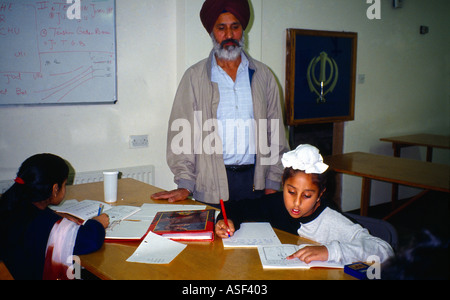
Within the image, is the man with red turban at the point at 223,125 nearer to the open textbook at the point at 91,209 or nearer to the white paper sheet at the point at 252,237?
the open textbook at the point at 91,209

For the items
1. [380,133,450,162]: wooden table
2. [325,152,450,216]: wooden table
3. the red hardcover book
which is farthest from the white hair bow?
[380,133,450,162]: wooden table

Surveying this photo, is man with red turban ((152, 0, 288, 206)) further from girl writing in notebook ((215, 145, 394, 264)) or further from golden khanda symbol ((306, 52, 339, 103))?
golden khanda symbol ((306, 52, 339, 103))

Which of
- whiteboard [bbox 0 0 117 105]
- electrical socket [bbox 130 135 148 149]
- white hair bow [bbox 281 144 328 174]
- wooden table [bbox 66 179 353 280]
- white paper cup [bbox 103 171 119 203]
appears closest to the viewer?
wooden table [bbox 66 179 353 280]

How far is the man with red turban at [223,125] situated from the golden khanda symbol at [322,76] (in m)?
1.62

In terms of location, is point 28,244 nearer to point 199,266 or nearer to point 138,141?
point 199,266

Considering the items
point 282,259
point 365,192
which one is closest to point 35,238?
point 282,259

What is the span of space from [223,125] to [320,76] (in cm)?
200

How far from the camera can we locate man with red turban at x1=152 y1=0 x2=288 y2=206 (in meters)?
2.01

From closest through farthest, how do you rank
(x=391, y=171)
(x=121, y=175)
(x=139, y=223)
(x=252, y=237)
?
(x=252, y=237), (x=139, y=223), (x=121, y=175), (x=391, y=171)

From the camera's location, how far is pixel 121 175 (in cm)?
281

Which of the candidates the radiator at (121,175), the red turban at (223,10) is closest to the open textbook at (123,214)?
the radiator at (121,175)

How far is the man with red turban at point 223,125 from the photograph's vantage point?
79.2 inches

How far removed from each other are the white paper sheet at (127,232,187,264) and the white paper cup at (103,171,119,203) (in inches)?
22.4

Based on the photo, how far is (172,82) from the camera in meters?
2.95
